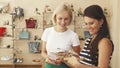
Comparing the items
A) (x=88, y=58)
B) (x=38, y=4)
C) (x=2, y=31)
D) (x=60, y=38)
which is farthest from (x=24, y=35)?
(x=88, y=58)

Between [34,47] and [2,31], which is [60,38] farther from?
[2,31]

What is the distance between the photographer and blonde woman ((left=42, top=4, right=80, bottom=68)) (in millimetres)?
1861

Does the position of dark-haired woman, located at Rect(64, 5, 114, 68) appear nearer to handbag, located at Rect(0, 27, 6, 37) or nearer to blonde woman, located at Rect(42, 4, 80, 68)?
blonde woman, located at Rect(42, 4, 80, 68)

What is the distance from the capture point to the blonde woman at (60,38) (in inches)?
73.3

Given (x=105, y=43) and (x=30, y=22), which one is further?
(x=30, y=22)

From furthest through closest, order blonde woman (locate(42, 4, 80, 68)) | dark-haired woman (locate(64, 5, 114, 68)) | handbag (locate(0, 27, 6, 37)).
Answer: handbag (locate(0, 27, 6, 37))
blonde woman (locate(42, 4, 80, 68))
dark-haired woman (locate(64, 5, 114, 68))

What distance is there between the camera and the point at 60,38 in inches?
75.5

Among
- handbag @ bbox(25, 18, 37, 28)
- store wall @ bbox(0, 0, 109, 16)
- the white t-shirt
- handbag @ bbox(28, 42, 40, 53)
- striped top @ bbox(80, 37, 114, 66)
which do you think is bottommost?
handbag @ bbox(28, 42, 40, 53)

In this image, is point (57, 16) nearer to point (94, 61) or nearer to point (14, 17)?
point (94, 61)

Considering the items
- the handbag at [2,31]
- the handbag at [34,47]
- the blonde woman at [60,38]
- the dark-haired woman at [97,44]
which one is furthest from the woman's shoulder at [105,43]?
the handbag at [2,31]

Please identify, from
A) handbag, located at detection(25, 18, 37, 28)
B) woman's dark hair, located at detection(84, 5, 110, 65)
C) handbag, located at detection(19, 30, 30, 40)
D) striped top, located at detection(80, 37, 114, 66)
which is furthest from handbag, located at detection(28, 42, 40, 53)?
woman's dark hair, located at detection(84, 5, 110, 65)

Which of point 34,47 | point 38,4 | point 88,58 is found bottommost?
point 34,47

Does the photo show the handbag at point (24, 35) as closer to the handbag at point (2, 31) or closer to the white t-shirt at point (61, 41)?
→ the handbag at point (2, 31)

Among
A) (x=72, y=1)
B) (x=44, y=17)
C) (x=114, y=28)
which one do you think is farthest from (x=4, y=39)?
(x=114, y=28)
